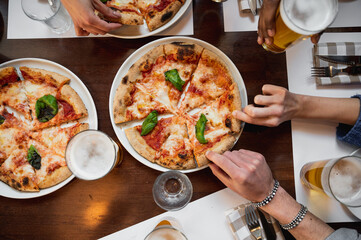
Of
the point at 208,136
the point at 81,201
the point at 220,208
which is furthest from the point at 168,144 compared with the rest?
the point at 81,201

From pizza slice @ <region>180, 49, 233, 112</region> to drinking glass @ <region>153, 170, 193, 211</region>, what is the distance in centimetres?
59

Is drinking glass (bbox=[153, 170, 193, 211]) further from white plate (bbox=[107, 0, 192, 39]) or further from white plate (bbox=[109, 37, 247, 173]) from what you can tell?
white plate (bbox=[107, 0, 192, 39])

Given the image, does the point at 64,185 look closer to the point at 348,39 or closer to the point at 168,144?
the point at 168,144

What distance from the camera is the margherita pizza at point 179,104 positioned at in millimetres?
2223

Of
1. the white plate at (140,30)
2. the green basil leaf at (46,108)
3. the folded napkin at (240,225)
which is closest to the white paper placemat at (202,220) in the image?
the folded napkin at (240,225)

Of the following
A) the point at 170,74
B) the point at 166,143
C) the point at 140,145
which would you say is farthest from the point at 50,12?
the point at 166,143

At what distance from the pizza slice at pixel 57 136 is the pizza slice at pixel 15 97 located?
0.20 m

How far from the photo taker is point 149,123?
7.46 ft

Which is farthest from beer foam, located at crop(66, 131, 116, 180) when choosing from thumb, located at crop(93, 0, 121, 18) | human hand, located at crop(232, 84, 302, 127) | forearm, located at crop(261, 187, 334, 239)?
forearm, located at crop(261, 187, 334, 239)

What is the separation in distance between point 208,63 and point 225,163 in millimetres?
903

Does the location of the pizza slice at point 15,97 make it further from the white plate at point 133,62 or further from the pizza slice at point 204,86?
the pizza slice at point 204,86

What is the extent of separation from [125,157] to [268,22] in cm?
156

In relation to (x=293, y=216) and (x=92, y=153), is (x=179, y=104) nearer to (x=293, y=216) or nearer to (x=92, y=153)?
(x=92, y=153)

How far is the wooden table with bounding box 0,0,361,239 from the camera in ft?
7.48
